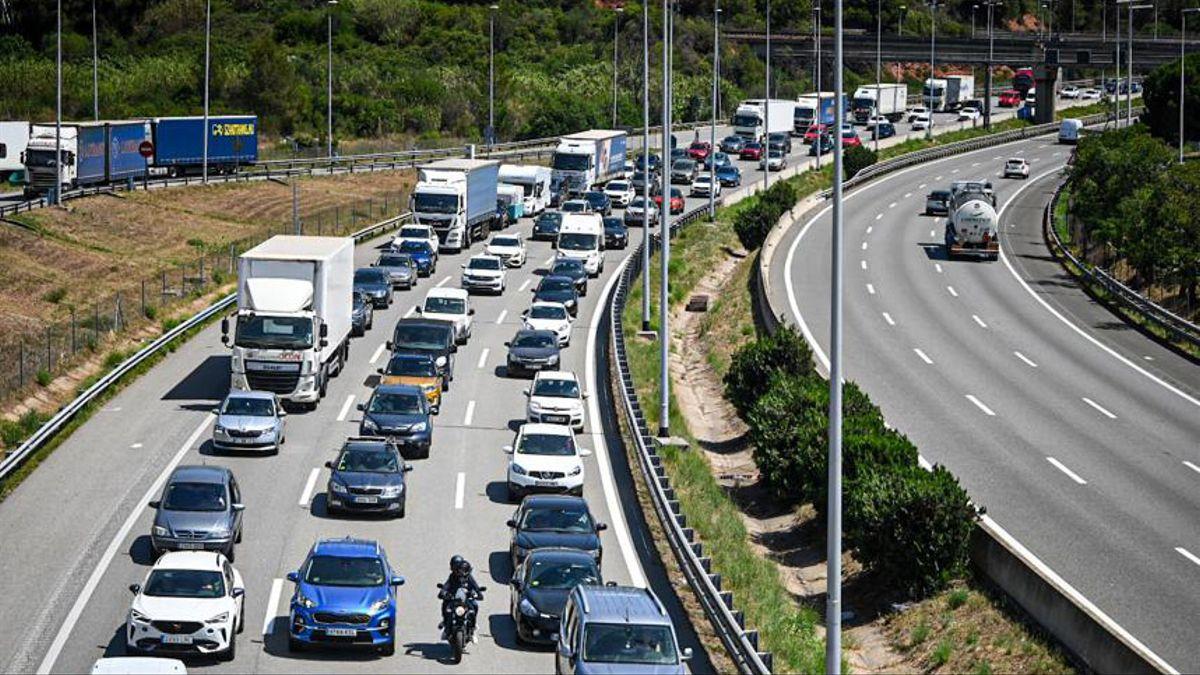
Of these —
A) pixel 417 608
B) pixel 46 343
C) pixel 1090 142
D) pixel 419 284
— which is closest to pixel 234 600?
pixel 417 608

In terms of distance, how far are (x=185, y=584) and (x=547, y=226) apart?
5199cm

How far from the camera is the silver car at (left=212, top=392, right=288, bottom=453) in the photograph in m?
39.7

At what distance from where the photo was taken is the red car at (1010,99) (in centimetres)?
16575

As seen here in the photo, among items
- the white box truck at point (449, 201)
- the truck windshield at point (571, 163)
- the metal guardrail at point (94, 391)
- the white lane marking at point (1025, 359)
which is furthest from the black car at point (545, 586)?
the truck windshield at point (571, 163)

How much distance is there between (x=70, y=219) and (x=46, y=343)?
88.5 feet

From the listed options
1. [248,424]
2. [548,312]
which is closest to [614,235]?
[548,312]

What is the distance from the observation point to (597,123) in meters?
130

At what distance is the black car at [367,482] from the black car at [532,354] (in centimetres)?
1412

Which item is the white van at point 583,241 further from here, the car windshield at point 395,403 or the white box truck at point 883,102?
the white box truck at point 883,102

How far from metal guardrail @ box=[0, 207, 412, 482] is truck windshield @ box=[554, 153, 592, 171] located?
1305 inches

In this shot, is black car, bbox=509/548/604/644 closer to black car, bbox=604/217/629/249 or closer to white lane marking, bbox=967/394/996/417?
white lane marking, bbox=967/394/996/417

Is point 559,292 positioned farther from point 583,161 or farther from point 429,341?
point 583,161

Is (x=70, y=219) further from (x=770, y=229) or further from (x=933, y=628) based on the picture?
(x=933, y=628)

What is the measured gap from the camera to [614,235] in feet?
252
